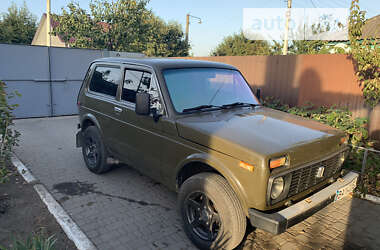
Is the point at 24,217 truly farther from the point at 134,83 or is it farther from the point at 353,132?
the point at 353,132

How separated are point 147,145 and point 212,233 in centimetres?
141

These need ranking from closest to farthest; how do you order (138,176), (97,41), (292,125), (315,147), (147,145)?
(315,147) → (292,125) → (147,145) → (138,176) → (97,41)

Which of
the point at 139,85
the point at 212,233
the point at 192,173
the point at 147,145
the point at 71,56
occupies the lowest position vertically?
the point at 212,233

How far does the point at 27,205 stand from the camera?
3984 millimetres

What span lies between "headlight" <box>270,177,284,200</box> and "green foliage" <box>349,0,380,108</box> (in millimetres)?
4628

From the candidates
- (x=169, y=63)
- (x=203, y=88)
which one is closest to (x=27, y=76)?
(x=169, y=63)

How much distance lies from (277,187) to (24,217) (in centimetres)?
313

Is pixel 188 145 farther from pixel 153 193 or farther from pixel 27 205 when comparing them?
pixel 27 205

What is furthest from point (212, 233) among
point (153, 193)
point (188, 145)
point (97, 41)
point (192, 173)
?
point (97, 41)

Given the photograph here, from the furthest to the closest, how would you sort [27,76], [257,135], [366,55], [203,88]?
1. [27,76]
2. [366,55]
3. [203,88]
4. [257,135]

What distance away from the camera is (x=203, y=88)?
3863 mm

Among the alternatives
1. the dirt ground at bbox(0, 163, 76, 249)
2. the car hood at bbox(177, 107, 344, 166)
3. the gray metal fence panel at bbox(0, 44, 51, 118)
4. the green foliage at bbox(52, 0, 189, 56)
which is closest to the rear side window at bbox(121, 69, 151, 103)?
the car hood at bbox(177, 107, 344, 166)

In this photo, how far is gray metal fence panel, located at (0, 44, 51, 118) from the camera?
9484mm

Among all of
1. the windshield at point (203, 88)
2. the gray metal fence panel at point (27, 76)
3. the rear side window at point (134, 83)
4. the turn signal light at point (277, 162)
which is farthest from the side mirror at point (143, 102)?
the gray metal fence panel at point (27, 76)
